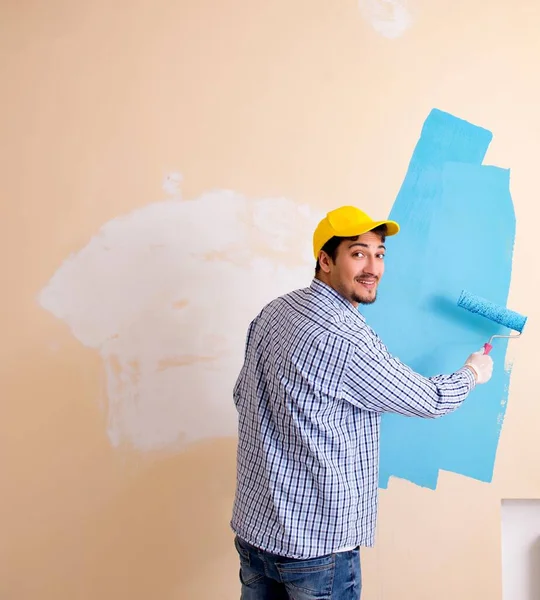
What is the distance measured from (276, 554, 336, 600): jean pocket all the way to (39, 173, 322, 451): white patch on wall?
609 mm

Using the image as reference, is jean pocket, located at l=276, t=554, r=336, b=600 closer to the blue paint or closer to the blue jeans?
the blue jeans

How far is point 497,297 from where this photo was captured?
1.72 m

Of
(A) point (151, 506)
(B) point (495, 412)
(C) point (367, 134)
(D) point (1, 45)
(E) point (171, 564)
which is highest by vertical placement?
(D) point (1, 45)

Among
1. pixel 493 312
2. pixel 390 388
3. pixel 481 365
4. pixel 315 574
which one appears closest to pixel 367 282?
pixel 390 388

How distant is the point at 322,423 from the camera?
1.23m

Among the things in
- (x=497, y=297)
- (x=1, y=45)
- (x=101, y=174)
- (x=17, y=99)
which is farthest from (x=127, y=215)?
(x=497, y=297)

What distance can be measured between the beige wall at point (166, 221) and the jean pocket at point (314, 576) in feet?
1.81

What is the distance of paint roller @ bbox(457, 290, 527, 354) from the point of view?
1608mm

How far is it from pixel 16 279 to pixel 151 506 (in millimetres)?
705

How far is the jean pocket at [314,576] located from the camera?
123cm

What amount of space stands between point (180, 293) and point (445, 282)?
694 millimetres

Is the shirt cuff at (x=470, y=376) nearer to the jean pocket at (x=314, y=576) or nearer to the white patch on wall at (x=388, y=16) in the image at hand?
the jean pocket at (x=314, y=576)

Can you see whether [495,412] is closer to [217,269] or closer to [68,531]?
[217,269]

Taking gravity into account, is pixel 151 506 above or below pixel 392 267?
below
